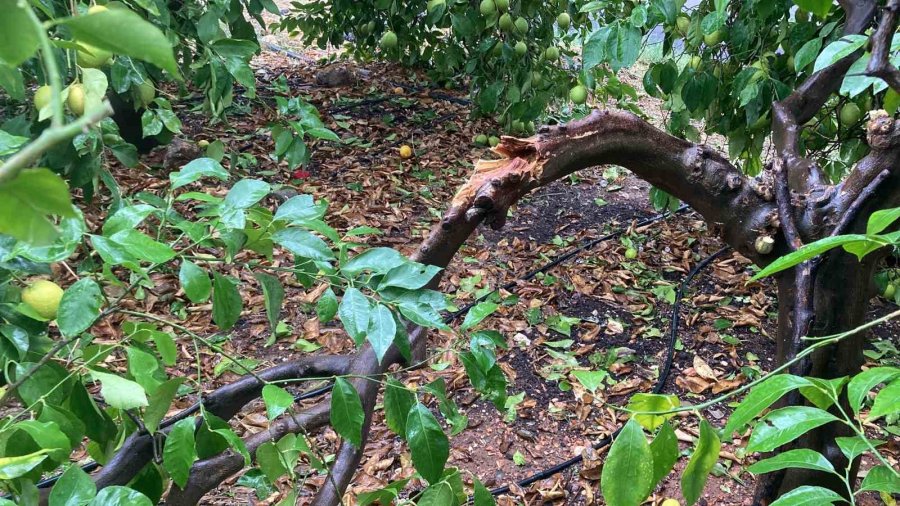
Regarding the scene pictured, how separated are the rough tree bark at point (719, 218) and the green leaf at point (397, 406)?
0.22m

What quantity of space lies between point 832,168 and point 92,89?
9.17 feet

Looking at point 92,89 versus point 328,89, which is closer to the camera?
point 92,89

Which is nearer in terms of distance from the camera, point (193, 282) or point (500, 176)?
point (193, 282)

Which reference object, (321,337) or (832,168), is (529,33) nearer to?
(832,168)

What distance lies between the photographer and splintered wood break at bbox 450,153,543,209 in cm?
147

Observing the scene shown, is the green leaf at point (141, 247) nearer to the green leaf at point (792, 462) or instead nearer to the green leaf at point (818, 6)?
the green leaf at point (792, 462)

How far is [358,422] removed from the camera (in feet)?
3.45

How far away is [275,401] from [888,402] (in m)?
0.76

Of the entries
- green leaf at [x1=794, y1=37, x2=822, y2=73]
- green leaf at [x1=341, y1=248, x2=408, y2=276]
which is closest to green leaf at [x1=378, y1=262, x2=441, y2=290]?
green leaf at [x1=341, y1=248, x2=408, y2=276]

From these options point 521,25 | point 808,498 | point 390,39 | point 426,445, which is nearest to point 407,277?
point 426,445

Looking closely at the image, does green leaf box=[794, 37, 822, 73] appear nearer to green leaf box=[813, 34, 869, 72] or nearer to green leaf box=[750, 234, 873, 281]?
green leaf box=[813, 34, 869, 72]

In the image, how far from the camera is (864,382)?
2.17 ft

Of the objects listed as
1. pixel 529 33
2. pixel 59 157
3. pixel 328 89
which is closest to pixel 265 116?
pixel 328 89

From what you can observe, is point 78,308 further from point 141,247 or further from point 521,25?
point 521,25
